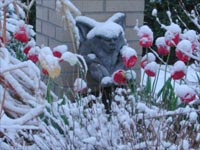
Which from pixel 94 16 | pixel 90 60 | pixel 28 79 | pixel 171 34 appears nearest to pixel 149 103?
pixel 171 34

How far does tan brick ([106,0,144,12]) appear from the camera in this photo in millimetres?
4535

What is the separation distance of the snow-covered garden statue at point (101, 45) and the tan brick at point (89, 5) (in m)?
0.10

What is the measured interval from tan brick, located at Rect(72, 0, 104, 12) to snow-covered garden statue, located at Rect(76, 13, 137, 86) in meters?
0.10

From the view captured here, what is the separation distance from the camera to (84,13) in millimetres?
4434

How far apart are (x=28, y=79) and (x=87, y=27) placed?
126cm

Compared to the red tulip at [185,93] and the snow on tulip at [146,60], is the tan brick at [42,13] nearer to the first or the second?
the snow on tulip at [146,60]

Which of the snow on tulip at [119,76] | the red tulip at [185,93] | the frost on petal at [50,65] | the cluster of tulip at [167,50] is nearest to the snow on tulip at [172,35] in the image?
the cluster of tulip at [167,50]

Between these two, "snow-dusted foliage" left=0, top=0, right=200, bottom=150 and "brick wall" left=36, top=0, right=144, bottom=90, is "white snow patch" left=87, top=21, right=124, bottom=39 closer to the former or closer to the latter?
"brick wall" left=36, top=0, right=144, bottom=90

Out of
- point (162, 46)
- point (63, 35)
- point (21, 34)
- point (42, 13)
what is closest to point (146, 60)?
point (162, 46)

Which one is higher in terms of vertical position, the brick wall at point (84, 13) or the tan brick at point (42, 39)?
the brick wall at point (84, 13)

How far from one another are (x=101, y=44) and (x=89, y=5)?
40cm

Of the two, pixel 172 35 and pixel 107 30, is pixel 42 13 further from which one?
pixel 172 35

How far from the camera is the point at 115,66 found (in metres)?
4.36

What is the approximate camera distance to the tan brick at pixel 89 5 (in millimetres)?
4379
